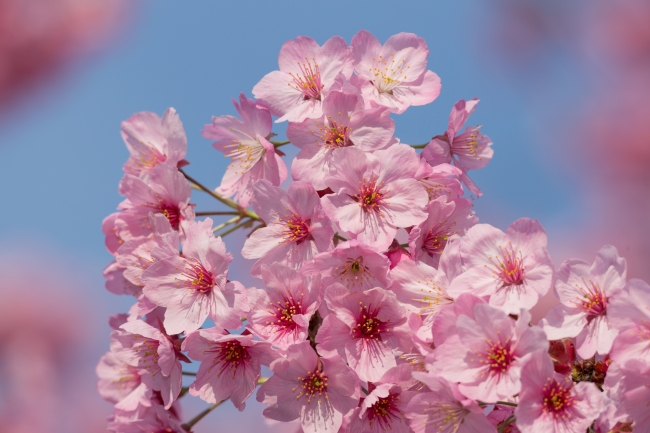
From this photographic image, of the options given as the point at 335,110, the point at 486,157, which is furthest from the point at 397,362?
the point at 486,157

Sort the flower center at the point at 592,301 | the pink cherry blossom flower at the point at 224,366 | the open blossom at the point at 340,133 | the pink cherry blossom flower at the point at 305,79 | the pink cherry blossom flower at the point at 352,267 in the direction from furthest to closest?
the pink cherry blossom flower at the point at 305,79
the open blossom at the point at 340,133
the pink cherry blossom flower at the point at 224,366
the pink cherry blossom flower at the point at 352,267
the flower center at the point at 592,301

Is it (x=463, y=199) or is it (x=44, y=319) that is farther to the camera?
(x=44, y=319)

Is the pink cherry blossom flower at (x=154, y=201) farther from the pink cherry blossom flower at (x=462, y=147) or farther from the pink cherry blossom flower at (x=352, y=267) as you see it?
the pink cherry blossom flower at (x=462, y=147)

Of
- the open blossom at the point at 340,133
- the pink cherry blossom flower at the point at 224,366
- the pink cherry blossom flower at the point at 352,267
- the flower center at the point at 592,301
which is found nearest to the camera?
the flower center at the point at 592,301

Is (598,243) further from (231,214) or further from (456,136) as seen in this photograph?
(231,214)

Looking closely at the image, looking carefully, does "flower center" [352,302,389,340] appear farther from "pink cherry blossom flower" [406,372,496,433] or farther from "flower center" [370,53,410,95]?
"flower center" [370,53,410,95]

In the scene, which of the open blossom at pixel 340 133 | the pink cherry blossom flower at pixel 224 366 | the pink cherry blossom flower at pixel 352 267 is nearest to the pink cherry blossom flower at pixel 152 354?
the pink cherry blossom flower at pixel 224 366

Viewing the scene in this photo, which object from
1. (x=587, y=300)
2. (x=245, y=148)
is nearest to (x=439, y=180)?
(x=587, y=300)
